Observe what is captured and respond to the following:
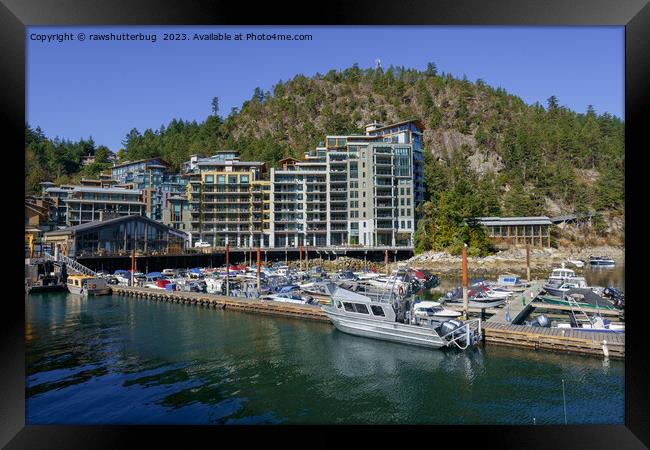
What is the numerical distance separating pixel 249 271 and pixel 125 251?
360 inches

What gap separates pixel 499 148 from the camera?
5503 cm

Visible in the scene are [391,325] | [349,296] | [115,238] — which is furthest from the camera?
[115,238]

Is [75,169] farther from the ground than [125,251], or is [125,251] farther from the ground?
[75,169]

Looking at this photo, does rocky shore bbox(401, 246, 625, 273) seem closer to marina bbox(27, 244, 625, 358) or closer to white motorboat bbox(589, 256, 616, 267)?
white motorboat bbox(589, 256, 616, 267)

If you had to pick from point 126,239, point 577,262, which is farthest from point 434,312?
point 126,239

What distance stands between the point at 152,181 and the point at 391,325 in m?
37.6

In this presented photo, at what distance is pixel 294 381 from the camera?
9.68 metres

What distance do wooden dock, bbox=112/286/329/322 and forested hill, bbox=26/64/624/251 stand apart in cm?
1977

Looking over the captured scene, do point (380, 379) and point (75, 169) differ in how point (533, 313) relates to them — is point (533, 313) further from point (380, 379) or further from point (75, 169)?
point (75, 169)

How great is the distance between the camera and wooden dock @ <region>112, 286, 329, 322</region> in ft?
54.0

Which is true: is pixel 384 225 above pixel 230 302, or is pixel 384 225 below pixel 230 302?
above
